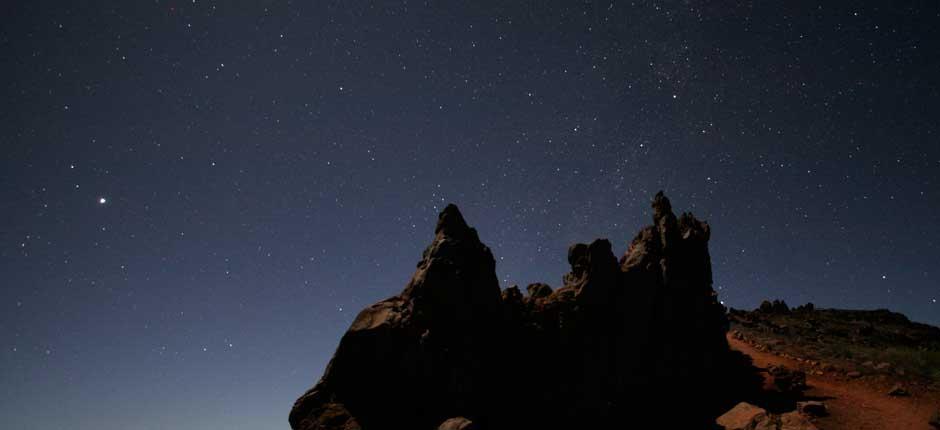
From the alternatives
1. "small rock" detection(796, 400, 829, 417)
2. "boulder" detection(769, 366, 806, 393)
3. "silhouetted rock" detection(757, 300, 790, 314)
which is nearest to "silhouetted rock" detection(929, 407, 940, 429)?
"small rock" detection(796, 400, 829, 417)

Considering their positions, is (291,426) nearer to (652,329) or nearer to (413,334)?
(413,334)

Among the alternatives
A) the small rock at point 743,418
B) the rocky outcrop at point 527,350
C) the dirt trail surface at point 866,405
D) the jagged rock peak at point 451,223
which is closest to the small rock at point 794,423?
the small rock at point 743,418

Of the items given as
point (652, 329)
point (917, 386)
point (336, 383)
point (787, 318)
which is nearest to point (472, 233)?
point (336, 383)

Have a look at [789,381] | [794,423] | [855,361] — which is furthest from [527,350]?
[855,361]

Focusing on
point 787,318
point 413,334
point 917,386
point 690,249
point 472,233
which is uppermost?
point 472,233

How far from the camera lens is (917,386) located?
22344 millimetres

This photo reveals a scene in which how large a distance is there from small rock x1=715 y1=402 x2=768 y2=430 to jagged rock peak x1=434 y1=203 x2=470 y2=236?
13.4 metres

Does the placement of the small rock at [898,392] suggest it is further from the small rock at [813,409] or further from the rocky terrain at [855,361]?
the small rock at [813,409]

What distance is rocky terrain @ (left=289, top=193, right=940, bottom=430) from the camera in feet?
55.2

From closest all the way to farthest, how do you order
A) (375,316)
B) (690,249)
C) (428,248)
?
1. (375,316)
2. (428,248)
3. (690,249)

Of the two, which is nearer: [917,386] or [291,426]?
[291,426]

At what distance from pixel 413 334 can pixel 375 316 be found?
7.19ft

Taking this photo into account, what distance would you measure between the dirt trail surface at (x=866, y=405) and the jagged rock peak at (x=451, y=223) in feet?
59.2

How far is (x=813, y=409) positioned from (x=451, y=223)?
1892 centimetres
